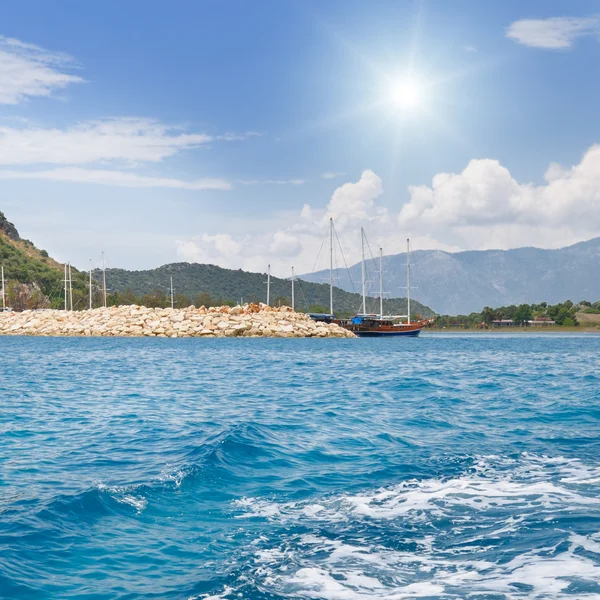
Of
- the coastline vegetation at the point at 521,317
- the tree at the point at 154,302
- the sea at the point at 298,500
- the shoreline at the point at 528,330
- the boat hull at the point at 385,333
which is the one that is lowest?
the shoreline at the point at 528,330

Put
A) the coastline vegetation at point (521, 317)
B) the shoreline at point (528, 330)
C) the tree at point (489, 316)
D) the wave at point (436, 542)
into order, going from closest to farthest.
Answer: the wave at point (436, 542) → the shoreline at point (528, 330) → the coastline vegetation at point (521, 317) → the tree at point (489, 316)

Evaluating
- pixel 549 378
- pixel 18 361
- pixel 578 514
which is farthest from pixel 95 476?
pixel 18 361

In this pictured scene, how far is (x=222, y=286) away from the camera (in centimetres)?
17400

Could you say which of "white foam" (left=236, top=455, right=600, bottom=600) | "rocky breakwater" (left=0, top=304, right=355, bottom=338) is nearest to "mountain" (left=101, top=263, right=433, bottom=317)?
"rocky breakwater" (left=0, top=304, right=355, bottom=338)

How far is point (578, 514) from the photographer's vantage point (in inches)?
296

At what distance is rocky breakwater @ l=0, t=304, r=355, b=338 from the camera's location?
7756 centimetres

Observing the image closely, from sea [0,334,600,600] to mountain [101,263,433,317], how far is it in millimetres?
144683

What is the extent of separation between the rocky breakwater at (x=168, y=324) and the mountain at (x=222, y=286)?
71.8 metres

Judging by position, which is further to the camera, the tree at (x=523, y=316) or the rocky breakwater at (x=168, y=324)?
the tree at (x=523, y=316)

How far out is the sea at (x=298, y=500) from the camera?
566 centimetres

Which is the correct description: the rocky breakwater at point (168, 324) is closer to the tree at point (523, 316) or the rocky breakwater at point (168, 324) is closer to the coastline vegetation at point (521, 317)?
the coastline vegetation at point (521, 317)

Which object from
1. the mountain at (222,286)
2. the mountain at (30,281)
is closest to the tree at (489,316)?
the mountain at (222,286)

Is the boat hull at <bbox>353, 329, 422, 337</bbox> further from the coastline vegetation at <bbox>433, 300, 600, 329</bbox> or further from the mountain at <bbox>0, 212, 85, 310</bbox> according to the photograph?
the coastline vegetation at <bbox>433, 300, 600, 329</bbox>

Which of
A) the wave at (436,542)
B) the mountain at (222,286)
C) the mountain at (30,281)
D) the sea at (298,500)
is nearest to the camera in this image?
the wave at (436,542)
